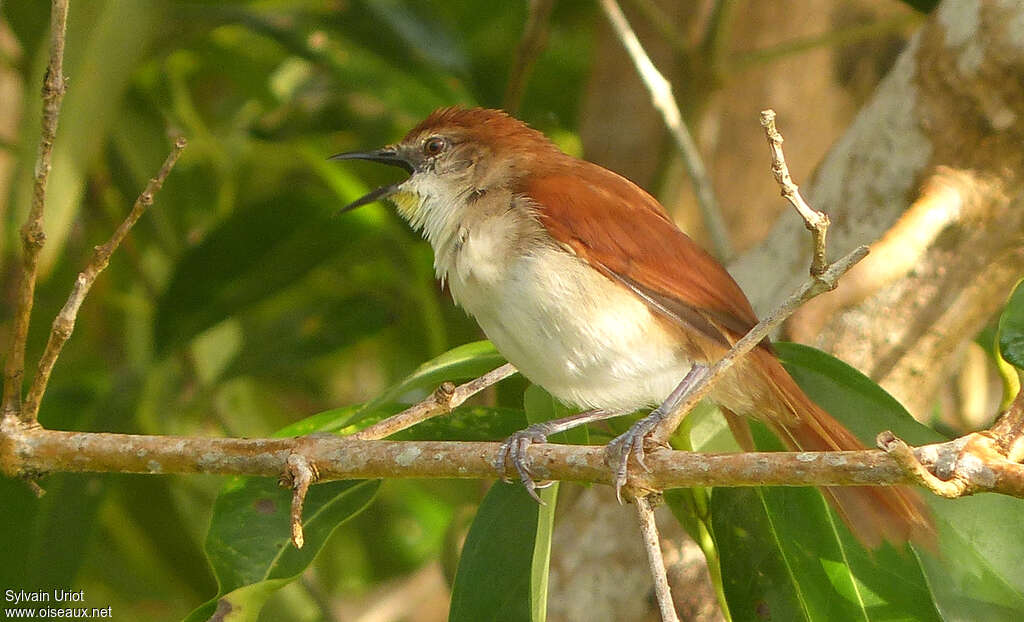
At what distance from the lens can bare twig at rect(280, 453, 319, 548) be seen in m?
1.51

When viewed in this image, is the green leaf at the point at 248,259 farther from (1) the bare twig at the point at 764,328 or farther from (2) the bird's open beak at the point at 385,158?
(1) the bare twig at the point at 764,328

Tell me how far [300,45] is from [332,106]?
0.81 metres

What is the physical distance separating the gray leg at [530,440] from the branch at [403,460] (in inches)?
1.9

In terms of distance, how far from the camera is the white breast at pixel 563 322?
196cm

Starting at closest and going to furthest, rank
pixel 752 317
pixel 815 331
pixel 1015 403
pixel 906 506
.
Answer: pixel 1015 403 < pixel 906 506 < pixel 752 317 < pixel 815 331

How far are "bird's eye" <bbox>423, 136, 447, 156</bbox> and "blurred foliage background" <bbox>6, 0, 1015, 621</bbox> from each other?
49 centimetres

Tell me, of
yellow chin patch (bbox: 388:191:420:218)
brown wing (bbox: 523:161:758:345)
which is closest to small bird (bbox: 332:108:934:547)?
brown wing (bbox: 523:161:758:345)

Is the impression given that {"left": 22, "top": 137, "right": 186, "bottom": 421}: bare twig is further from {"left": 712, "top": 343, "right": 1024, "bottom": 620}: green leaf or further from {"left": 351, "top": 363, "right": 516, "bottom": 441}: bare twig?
{"left": 712, "top": 343, "right": 1024, "bottom": 620}: green leaf

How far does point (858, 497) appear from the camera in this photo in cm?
186

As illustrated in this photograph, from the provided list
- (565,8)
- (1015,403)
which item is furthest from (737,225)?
(1015,403)

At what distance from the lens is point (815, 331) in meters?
2.33

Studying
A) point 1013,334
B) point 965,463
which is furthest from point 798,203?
point 1013,334

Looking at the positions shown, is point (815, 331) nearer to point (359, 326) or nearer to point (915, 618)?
point (915, 618)

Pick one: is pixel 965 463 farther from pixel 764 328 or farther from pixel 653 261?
pixel 653 261
